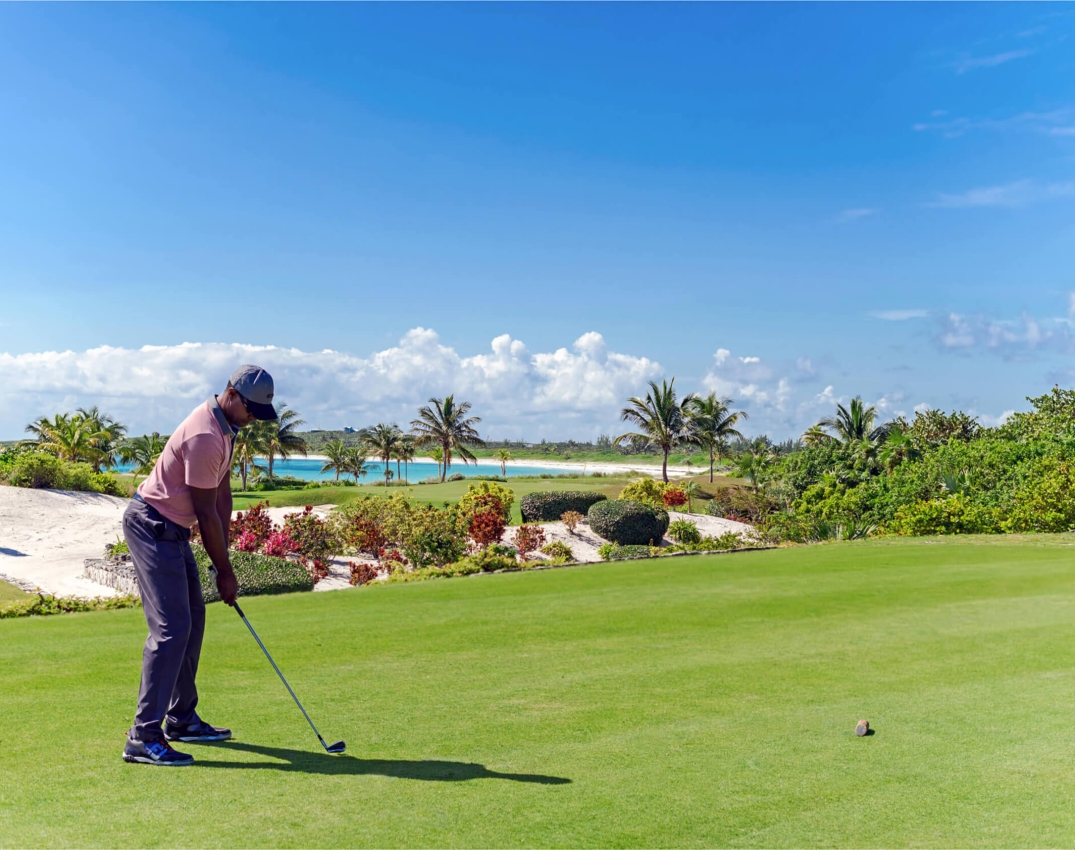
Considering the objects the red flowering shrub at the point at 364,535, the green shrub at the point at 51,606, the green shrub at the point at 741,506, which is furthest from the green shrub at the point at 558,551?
the green shrub at the point at 741,506

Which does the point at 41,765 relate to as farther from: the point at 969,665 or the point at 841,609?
the point at 841,609

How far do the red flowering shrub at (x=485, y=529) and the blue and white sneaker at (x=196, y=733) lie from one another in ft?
67.3

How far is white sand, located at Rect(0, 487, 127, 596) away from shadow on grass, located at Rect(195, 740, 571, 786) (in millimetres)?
14841

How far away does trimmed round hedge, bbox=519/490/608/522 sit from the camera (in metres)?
35.7

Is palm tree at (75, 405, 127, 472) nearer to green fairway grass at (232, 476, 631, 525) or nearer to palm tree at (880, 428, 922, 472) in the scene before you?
green fairway grass at (232, 476, 631, 525)

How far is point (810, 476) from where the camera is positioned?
3781 centimetres

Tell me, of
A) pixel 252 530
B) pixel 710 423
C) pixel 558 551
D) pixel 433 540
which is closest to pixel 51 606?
pixel 252 530

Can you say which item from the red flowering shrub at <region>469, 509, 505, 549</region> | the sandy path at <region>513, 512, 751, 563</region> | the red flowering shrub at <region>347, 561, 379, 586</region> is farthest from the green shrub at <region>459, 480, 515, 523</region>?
the red flowering shrub at <region>347, 561, 379, 586</region>

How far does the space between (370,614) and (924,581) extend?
869cm

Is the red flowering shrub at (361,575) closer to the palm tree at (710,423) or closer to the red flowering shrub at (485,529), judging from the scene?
the red flowering shrub at (485,529)

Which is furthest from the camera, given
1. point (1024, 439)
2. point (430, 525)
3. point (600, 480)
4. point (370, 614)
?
point (600, 480)

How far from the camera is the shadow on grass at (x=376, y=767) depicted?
4762mm

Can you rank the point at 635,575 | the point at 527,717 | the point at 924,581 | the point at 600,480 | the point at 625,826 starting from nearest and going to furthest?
1. the point at 625,826
2. the point at 527,717
3. the point at 924,581
4. the point at 635,575
5. the point at 600,480

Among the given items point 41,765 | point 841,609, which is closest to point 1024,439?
point 841,609
